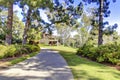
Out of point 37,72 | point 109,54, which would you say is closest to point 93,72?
point 37,72

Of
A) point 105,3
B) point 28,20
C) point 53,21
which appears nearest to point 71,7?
point 53,21

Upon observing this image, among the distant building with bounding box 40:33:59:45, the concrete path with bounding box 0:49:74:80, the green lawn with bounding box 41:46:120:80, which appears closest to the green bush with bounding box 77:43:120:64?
the green lawn with bounding box 41:46:120:80

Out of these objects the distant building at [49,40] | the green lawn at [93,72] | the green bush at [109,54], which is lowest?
the green lawn at [93,72]

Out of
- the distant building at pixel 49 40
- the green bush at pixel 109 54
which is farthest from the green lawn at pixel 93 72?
the distant building at pixel 49 40

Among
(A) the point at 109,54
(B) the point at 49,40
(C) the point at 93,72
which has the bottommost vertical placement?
(C) the point at 93,72

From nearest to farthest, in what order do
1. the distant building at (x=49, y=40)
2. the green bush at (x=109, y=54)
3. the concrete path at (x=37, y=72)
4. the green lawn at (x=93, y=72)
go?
1. the concrete path at (x=37, y=72)
2. the green lawn at (x=93, y=72)
3. the green bush at (x=109, y=54)
4. the distant building at (x=49, y=40)

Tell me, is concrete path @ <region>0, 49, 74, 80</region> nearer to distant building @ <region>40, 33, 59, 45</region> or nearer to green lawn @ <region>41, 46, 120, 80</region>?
green lawn @ <region>41, 46, 120, 80</region>

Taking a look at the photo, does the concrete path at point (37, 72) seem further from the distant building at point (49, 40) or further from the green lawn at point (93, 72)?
the distant building at point (49, 40)

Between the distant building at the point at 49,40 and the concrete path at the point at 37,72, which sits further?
the distant building at the point at 49,40

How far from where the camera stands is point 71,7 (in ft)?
110

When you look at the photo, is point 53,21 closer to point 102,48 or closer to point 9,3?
point 9,3

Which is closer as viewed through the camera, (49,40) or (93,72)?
(93,72)

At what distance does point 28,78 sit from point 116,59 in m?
9.06

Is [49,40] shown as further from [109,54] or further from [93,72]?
[93,72]
